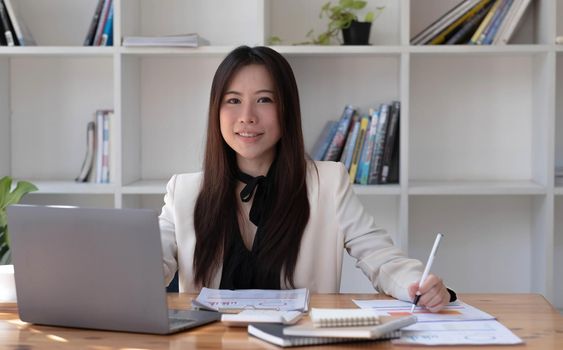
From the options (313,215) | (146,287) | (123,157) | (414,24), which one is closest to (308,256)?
(313,215)

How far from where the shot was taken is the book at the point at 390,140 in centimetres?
356

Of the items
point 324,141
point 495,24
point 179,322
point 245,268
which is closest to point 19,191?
point 324,141

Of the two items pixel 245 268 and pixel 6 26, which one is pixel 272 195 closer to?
pixel 245 268

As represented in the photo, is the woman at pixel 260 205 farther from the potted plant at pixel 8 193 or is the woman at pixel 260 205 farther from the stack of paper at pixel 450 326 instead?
the potted plant at pixel 8 193

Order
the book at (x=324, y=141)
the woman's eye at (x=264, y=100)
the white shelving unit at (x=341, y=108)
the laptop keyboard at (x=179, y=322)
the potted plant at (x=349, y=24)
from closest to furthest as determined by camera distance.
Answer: the laptop keyboard at (x=179, y=322) → the woman's eye at (x=264, y=100) → the potted plant at (x=349, y=24) → the book at (x=324, y=141) → the white shelving unit at (x=341, y=108)

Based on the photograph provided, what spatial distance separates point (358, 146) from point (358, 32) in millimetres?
443

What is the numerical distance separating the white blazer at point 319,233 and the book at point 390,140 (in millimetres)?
1058

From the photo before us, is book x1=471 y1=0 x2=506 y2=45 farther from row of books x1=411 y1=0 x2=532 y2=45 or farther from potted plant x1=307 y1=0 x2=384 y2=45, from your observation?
potted plant x1=307 y1=0 x2=384 y2=45

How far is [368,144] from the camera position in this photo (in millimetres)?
3568

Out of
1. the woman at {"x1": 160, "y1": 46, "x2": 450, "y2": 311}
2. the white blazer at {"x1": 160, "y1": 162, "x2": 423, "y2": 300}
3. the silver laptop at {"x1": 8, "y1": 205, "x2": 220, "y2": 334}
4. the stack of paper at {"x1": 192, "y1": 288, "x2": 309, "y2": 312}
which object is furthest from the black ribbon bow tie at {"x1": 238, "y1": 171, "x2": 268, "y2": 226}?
the silver laptop at {"x1": 8, "y1": 205, "x2": 220, "y2": 334}

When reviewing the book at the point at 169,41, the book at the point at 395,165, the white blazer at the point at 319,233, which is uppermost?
the book at the point at 169,41

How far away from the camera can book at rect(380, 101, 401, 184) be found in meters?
3.56

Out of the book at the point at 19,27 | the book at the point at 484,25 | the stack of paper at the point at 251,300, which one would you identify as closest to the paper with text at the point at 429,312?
the stack of paper at the point at 251,300

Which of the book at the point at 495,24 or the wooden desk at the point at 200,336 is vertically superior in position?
the book at the point at 495,24
